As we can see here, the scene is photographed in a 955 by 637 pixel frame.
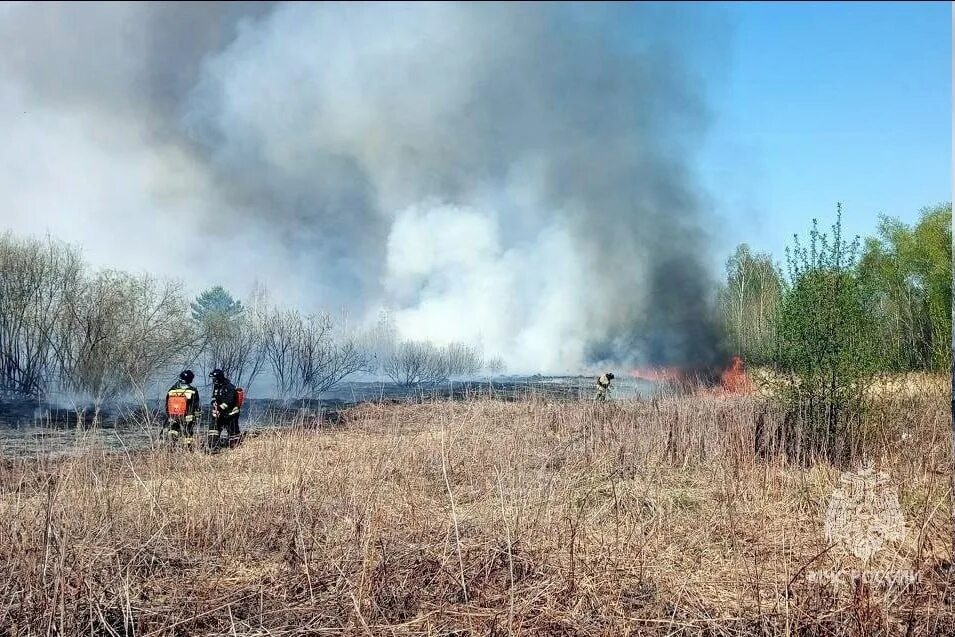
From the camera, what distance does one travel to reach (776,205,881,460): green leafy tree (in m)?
9.80

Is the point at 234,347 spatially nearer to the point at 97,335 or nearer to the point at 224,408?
the point at 97,335

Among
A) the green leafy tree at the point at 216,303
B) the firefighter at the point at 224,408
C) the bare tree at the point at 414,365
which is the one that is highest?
the green leafy tree at the point at 216,303

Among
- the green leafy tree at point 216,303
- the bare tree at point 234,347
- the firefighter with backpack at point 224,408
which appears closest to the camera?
the firefighter with backpack at point 224,408

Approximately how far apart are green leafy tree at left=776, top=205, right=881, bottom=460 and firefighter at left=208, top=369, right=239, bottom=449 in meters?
9.84

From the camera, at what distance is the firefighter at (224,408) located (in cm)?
1234

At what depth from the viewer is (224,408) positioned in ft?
40.7

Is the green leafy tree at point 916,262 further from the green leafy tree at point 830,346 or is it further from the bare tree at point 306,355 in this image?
the bare tree at point 306,355

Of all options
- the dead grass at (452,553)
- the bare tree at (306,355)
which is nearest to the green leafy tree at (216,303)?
the bare tree at (306,355)

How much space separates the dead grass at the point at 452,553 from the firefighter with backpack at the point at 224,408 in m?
3.92

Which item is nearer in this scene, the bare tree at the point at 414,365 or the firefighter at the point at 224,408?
the firefighter at the point at 224,408

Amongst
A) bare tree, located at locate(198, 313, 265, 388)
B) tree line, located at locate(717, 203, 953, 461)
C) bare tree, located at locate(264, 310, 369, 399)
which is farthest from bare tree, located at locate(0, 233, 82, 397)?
tree line, located at locate(717, 203, 953, 461)

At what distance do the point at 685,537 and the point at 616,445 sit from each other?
4.50m

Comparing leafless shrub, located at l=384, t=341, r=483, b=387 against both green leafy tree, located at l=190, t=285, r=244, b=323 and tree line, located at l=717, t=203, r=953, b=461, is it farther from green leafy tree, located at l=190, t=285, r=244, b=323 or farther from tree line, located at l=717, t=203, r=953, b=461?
tree line, located at l=717, t=203, r=953, b=461

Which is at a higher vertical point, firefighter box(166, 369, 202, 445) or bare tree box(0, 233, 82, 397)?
bare tree box(0, 233, 82, 397)
